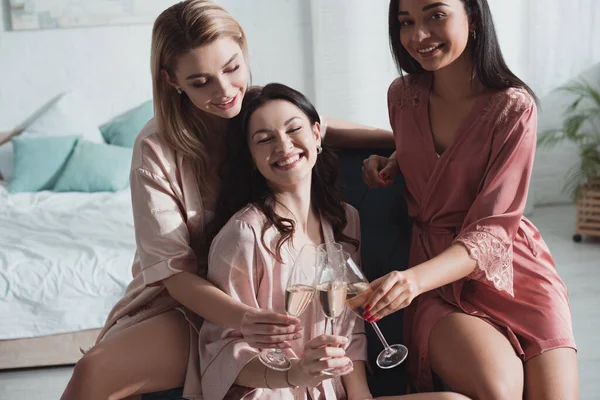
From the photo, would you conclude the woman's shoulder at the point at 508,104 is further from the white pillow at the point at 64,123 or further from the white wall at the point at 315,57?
the white pillow at the point at 64,123

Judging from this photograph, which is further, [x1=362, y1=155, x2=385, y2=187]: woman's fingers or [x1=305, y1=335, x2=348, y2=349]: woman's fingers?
[x1=362, y1=155, x2=385, y2=187]: woman's fingers

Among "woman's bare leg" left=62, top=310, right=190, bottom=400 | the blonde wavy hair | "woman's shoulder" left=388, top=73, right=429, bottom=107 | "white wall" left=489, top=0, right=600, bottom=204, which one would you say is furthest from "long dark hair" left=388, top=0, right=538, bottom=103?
"white wall" left=489, top=0, right=600, bottom=204

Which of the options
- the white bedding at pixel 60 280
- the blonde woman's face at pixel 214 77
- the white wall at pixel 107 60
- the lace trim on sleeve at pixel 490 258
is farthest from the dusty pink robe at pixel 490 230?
the white wall at pixel 107 60

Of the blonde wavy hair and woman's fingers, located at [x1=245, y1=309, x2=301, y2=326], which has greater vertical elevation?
the blonde wavy hair

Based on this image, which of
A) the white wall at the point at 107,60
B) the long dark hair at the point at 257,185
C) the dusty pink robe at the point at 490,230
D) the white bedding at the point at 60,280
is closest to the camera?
the dusty pink robe at the point at 490,230

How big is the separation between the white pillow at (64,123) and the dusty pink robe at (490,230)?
3.60 m

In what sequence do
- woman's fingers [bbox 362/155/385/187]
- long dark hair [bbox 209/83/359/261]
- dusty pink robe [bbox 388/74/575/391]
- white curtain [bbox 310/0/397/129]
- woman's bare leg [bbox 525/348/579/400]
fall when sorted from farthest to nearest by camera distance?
white curtain [bbox 310/0/397/129], woman's fingers [bbox 362/155/385/187], long dark hair [bbox 209/83/359/261], dusty pink robe [bbox 388/74/575/391], woman's bare leg [bbox 525/348/579/400]

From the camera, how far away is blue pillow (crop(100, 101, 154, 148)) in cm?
524

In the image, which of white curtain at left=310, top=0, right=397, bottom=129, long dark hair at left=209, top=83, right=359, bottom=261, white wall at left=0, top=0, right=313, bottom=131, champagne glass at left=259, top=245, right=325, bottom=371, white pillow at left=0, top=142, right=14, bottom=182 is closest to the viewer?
champagne glass at left=259, top=245, right=325, bottom=371

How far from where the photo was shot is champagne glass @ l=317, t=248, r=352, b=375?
5.21ft

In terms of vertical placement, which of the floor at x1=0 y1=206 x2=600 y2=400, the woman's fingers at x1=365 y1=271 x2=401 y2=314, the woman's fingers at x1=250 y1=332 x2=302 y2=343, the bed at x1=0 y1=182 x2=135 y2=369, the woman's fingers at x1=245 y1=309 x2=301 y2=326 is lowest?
the floor at x1=0 y1=206 x2=600 y2=400

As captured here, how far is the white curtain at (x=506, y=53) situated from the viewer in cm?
511

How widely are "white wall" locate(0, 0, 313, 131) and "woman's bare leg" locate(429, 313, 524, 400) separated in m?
3.71

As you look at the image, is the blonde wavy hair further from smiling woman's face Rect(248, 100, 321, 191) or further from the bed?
the bed
